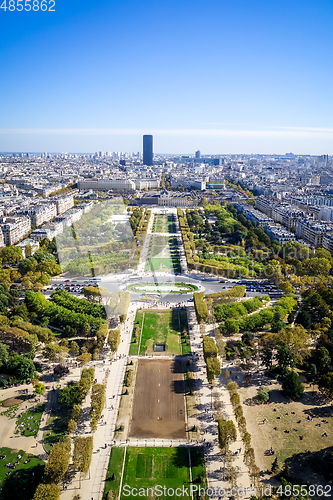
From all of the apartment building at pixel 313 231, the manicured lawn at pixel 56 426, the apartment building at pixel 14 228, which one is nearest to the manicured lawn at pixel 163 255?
the apartment building at pixel 14 228

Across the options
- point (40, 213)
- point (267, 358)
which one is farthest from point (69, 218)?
point (267, 358)

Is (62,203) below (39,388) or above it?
above

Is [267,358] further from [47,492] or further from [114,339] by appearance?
[47,492]

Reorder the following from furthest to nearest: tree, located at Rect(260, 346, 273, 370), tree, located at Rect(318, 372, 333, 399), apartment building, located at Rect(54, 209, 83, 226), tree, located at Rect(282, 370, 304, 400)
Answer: apartment building, located at Rect(54, 209, 83, 226) < tree, located at Rect(260, 346, 273, 370) < tree, located at Rect(282, 370, 304, 400) < tree, located at Rect(318, 372, 333, 399)

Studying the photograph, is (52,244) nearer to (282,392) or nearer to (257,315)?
(257,315)

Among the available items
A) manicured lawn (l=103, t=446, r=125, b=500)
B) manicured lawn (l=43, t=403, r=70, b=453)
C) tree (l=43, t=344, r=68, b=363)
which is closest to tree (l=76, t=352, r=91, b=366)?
tree (l=43, t=344, r=68, b=363)

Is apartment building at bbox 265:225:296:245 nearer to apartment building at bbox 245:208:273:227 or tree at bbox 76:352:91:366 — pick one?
apartment building at bbox 245:208:273:227

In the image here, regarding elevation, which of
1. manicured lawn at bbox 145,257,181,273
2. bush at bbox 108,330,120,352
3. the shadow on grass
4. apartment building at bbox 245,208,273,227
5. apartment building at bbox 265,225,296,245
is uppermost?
apartment building at bbox 245,208,273,227

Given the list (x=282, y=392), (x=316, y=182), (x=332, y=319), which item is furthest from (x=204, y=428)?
(x=316, y=182)
